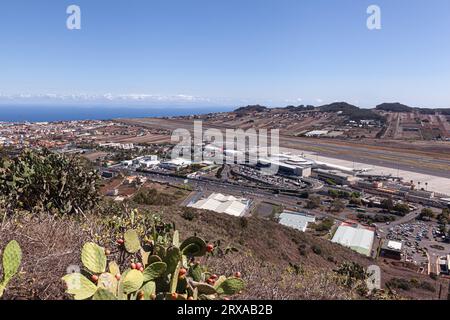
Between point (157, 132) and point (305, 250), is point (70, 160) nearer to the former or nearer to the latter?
point (305, 250)

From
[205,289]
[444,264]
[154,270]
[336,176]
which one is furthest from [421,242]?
[154,270]

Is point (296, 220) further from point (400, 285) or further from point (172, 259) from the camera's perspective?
point (172, 259)

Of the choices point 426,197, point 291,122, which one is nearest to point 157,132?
point 291,122

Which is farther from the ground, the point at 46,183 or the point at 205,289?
the point at 46,183

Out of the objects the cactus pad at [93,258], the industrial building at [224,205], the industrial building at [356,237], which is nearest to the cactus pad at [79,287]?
the cactus pad at [93,258]

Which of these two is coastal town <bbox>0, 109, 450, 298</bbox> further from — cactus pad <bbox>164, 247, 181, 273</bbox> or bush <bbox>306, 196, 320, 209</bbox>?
cactus pad <bbox>164, 247, 181, 273</bbox>

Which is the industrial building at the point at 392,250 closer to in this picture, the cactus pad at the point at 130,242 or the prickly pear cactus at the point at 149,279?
the prickly pear cactus at the point at 149,279
